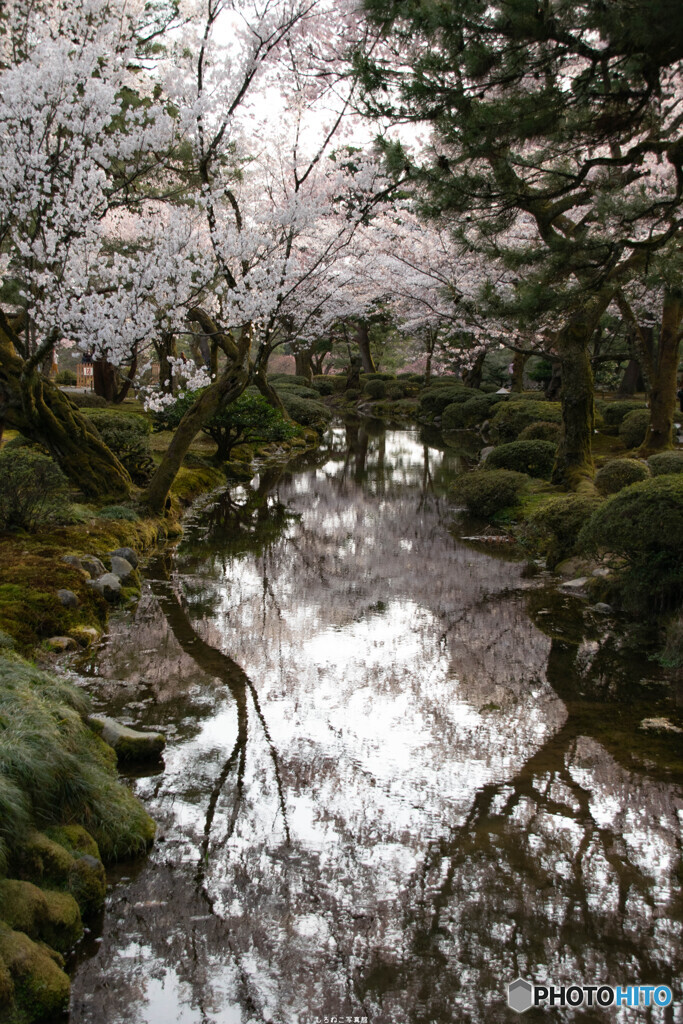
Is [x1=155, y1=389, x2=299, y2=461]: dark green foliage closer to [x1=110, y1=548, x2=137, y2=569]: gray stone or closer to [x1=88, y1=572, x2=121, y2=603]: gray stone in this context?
[x1=110, y1=548, x2=137, y2=569]: gray stone

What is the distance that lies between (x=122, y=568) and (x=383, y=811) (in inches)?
181

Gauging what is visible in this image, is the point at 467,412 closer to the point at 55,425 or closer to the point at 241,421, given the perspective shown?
the point at 241,421

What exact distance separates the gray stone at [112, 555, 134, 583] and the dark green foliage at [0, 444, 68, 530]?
957mm

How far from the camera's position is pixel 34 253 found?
30.0 ft

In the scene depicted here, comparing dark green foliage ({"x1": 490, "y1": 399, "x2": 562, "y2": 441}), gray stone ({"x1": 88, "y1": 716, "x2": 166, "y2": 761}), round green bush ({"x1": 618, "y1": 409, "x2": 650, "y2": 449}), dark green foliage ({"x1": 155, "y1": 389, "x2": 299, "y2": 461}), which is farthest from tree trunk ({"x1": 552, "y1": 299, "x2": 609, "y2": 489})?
gray stone ({"x1": 88, "y1": 716, "x2": 166, "y2": 761})

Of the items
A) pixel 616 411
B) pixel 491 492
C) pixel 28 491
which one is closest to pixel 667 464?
pixel 491 492

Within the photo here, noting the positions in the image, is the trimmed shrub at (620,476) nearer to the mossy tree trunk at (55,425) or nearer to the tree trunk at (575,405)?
the tree trunk at (575,405)

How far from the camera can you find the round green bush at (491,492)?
39.3 feet

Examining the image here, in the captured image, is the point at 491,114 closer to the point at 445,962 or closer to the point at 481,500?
the point at 445,962

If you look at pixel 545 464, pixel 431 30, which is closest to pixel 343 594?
pixel 431 30

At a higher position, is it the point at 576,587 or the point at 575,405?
the point at 575,405

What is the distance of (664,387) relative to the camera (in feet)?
47.4

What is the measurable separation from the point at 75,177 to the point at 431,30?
16.1 feet

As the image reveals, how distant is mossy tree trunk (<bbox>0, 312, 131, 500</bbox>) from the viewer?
9133mm
